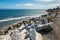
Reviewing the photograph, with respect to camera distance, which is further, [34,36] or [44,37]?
[44,37]

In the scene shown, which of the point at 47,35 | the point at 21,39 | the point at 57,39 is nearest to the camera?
the point at 21,39

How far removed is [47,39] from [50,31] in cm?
101

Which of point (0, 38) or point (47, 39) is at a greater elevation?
point (0, 38)

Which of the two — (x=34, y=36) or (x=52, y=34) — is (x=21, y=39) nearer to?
(x=34, y=36)

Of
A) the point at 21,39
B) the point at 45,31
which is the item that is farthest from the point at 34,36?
the point at 45,31

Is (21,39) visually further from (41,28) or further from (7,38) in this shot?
(41,28)

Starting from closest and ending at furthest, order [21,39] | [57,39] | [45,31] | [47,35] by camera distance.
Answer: [21,39] < [57,39] < [47,35] < [45,31]

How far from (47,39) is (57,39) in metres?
0.46

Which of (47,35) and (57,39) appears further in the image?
(47,35)

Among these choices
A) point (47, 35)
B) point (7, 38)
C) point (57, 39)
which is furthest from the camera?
point (47, 35)

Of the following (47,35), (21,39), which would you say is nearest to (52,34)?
(47,35)

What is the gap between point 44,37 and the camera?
6.36 metres

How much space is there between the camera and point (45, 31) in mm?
7094

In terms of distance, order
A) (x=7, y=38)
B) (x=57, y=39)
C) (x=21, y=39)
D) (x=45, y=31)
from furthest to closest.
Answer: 1. (x=45, y=31)
2. (x=57, y=39)
3. (x=7, y=38)
4. (x=21, y=39)
